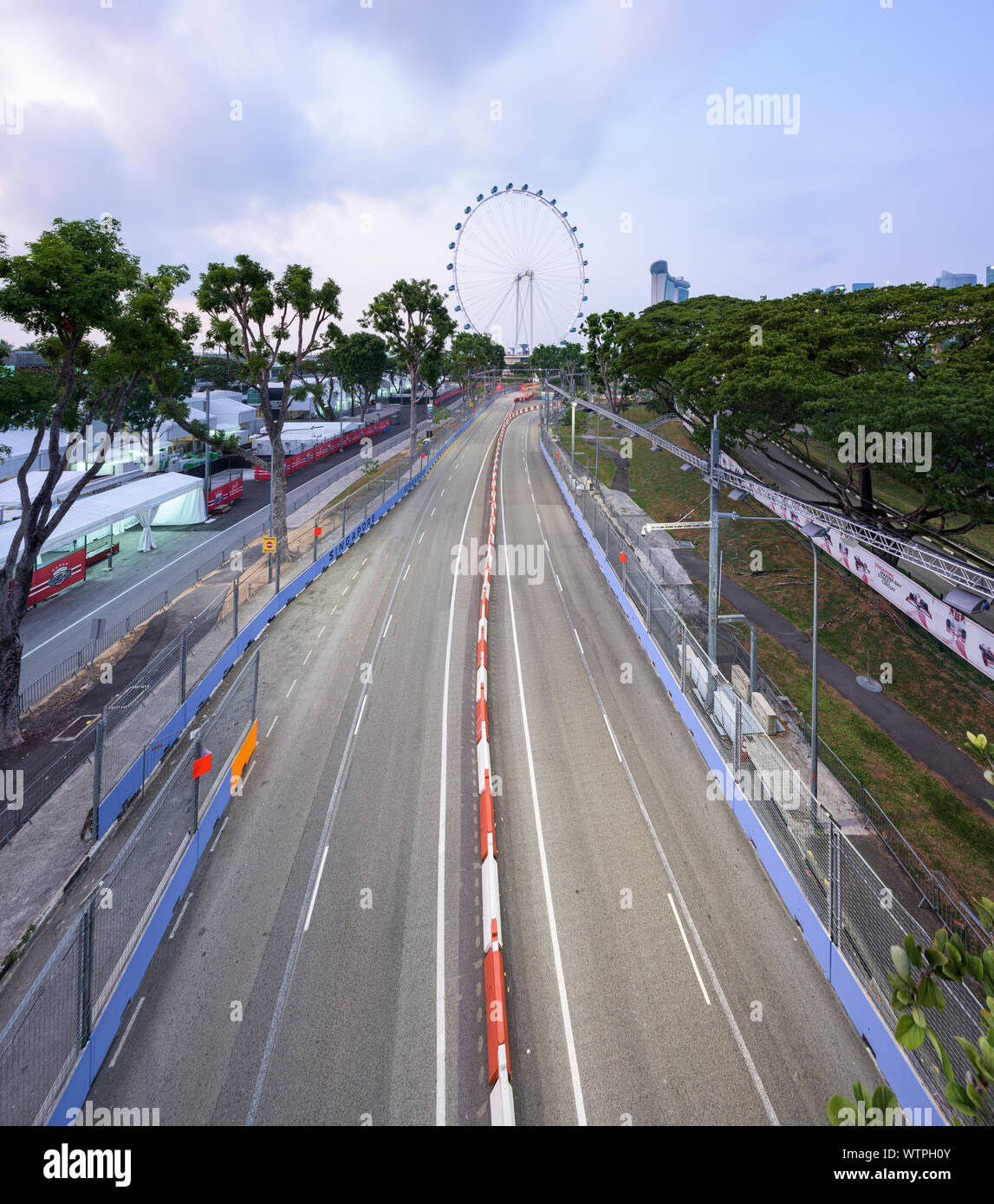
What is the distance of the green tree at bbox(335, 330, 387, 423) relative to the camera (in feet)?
258

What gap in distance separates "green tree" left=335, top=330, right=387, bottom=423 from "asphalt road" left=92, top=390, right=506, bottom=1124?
64.5 metres

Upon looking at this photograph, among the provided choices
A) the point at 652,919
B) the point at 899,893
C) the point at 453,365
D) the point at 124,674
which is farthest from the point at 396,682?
the point at 453,365

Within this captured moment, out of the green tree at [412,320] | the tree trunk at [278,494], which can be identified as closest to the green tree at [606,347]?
the green tree at [412,320]

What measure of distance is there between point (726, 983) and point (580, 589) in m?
21.2

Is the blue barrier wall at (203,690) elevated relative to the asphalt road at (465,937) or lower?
elevated

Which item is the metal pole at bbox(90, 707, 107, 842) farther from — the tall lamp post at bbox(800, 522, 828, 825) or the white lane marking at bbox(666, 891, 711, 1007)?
the tall lamp post at bbox(800, 522, 828, 825)

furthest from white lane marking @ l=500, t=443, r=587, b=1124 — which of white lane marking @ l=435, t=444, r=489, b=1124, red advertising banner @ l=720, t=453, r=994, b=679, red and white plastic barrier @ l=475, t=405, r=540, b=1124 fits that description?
red advertising banner @ l=720, t=453, r=994, b=679

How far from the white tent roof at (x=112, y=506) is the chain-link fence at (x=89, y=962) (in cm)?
2068

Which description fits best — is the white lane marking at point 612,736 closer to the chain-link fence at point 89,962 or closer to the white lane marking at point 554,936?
the white lane marking at point 554,936

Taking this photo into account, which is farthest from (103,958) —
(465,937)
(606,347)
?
(606,347)

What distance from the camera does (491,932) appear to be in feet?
40.6

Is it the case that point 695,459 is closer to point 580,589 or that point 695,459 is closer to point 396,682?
Answer: point 580,589

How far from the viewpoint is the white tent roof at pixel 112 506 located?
30.2 metres
